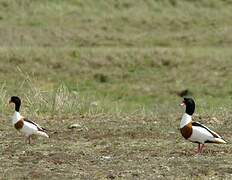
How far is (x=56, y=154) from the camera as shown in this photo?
9.30 meters

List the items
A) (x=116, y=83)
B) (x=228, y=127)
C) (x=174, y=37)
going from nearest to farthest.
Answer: (x=228, y=127)
(x=116, y=83)
(x=174, y=37)

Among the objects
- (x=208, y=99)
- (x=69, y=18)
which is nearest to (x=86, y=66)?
(x=208, y=99)

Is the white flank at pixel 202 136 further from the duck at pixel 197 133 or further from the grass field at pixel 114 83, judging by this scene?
the grass field at pixel 114 83

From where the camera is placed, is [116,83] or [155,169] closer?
[155,169]

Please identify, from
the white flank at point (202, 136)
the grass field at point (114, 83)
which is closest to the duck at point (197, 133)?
the white flank at point (202, 136)

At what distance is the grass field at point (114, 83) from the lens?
8906 millimetres

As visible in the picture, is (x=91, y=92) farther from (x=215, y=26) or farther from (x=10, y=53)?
(x=215, y=26)

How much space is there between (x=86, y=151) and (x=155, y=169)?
1316mm

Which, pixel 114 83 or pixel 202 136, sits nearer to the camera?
pixel 202 136

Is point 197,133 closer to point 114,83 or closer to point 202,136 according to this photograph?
point 202,136

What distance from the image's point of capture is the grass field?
8.91m

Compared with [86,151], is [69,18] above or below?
above

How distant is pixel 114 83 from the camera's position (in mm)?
23109

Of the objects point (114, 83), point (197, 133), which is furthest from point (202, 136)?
point (114, 83)
